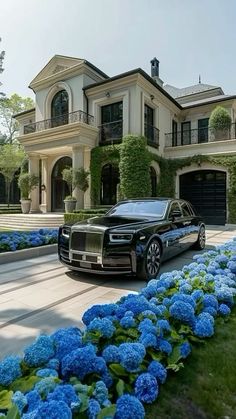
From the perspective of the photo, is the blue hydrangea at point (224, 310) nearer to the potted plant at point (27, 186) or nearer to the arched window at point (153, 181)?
the arched window at point (153, 181)

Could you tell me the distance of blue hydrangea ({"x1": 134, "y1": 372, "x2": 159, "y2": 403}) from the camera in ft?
6.06

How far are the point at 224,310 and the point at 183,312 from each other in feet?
2.61

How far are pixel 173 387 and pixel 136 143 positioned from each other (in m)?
15.0

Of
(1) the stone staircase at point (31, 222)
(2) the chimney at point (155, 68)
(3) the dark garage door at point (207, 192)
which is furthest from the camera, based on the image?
(2) the chimney at point (155, 68)

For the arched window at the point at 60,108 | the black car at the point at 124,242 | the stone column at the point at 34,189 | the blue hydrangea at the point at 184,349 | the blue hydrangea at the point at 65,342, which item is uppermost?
the arched window at the point at 60,108

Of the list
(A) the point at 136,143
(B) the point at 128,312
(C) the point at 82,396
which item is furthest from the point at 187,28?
(C) the point at 82,396

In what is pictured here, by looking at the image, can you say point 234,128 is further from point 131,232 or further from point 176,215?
point 131,232

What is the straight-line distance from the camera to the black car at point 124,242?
15.9ft

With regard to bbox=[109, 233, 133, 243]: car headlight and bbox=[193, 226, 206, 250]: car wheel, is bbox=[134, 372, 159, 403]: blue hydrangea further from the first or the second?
bbox=[193, 226, 206, 250]: car wheel

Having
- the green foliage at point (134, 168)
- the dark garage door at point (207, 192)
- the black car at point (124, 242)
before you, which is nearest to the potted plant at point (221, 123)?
the dark garage door at point (207, 192)

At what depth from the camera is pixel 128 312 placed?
272 cm

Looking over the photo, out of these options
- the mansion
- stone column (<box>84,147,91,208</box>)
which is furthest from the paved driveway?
stone column (<box>84,147,91,208</box>)

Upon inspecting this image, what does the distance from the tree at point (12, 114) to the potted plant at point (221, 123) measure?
25827 millimetres

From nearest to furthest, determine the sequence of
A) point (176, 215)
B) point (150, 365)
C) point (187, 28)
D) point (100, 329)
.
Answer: point (150, 365)
point (100, 329)
point (176, 215)
point (187, 28)
